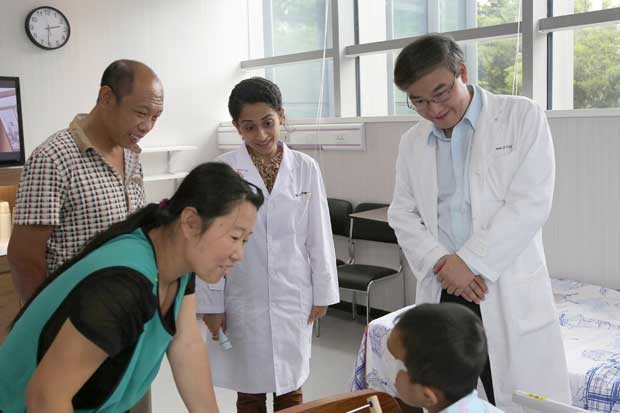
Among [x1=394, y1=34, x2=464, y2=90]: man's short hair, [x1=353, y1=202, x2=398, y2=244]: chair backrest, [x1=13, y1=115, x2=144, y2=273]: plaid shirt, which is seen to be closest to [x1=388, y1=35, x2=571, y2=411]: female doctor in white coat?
[x1=394, y1=34, x2=464, y2=90]: man's short hair

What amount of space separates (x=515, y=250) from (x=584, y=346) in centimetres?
101

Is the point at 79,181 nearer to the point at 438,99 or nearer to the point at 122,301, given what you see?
the point at 122,301

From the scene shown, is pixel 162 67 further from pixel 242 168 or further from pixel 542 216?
pixel 542 216

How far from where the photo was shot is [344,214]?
444cm

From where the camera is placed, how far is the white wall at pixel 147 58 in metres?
4.28

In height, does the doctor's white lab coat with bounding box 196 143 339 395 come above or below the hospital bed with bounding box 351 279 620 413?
above

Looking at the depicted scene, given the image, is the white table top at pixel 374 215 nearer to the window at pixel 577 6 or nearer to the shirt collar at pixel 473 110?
the window at pixel 577 6

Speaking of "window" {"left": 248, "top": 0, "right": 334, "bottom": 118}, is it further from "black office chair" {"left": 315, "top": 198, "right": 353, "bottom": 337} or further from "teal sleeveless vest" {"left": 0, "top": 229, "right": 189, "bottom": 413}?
"teal sleeveless vest" {"left": 0, "top": 229, "right": 189, "bottom": 413}

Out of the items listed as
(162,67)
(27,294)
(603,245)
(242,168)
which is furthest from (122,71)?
(162,67)

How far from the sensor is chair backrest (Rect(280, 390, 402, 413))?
49.2 inches

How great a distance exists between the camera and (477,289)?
1804mm

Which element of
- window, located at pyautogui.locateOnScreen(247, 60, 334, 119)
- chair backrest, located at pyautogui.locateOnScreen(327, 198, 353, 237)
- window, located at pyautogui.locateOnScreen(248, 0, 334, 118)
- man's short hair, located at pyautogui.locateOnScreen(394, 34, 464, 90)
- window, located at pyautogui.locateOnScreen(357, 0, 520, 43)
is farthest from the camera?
window, located at pyautogui.locateOnScreen(247, 60, 334, 119)

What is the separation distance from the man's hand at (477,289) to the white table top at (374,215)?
6.56ft

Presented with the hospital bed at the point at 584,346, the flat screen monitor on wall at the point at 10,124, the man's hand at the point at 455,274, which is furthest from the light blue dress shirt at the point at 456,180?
the flat screen monitor on wall at the point at 10,124
